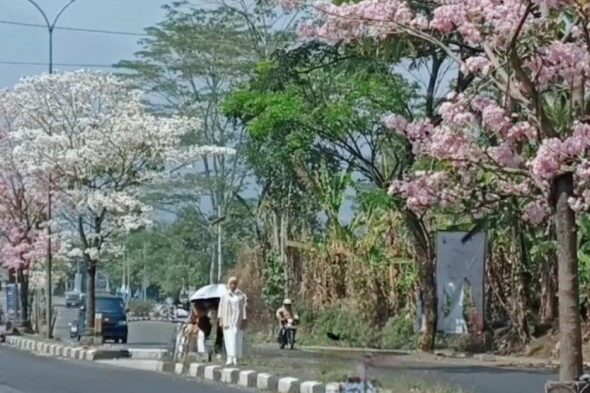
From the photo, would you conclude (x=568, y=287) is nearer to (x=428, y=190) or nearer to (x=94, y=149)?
(x=428, y=190)

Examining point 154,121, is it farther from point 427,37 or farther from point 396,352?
point 427,37

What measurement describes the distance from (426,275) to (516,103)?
691 inches

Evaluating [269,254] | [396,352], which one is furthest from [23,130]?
[396,352]

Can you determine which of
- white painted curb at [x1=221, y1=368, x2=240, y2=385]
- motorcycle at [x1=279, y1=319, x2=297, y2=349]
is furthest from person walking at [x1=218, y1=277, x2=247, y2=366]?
motorcycle at [x1=279, y1=319, x2=297, y2=349]

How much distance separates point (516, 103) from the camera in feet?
47.5

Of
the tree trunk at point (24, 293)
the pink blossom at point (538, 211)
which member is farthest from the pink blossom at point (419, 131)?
the tree trunk at point (24, 293)

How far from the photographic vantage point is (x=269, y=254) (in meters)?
43.6

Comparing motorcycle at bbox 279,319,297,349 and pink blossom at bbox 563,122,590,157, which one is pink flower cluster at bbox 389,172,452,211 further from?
motorcycle at bbox 279,319,297,349

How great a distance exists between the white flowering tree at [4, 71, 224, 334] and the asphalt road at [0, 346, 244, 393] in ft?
29.8

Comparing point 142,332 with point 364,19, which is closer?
point 364,19

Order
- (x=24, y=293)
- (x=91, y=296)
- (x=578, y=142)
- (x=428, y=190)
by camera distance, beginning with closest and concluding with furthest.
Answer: (x=578, y=142)
(x=428, y=190)
(x=91, y=296)
(x=24, y=293)

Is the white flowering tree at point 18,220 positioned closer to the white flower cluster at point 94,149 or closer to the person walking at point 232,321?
the white flower cluster at point 94,149

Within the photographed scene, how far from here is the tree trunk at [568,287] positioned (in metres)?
13.6

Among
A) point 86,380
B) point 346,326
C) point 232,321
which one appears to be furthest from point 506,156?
point 346,326
